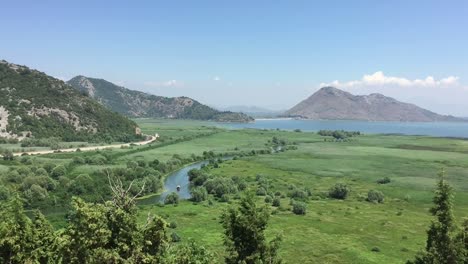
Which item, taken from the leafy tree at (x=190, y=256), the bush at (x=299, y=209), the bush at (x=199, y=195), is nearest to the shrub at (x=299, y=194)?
the bush at (x=299, y=209)

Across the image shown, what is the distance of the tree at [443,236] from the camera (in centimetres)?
3238

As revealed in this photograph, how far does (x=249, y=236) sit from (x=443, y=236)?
15119mm

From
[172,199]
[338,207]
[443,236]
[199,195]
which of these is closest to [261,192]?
[199,195]

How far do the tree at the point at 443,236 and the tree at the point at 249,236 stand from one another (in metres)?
12.1

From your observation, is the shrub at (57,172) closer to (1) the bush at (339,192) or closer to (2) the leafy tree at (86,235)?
(1) the bush at (339,192)

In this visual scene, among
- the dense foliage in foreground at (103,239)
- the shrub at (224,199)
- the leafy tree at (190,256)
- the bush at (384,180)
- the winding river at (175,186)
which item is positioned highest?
the dense foliage in foreground at (103,239)

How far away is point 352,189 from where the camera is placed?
118 meters

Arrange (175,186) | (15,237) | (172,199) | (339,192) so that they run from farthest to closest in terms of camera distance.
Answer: (175,186)
(339,192)
(172,199)
(15,237)

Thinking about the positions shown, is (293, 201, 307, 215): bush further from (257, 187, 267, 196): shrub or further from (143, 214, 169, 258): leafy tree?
(143, 214, 169, 258): leafy tree

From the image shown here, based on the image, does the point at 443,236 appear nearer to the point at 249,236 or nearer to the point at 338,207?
the point at 249,236

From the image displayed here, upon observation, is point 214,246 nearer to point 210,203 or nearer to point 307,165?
point 210,203

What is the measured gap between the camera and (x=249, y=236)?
32062mm

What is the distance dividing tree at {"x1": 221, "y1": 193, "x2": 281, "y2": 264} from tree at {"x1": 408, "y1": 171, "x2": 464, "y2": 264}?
1209 centimetres

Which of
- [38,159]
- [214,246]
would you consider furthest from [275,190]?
[38,159]
